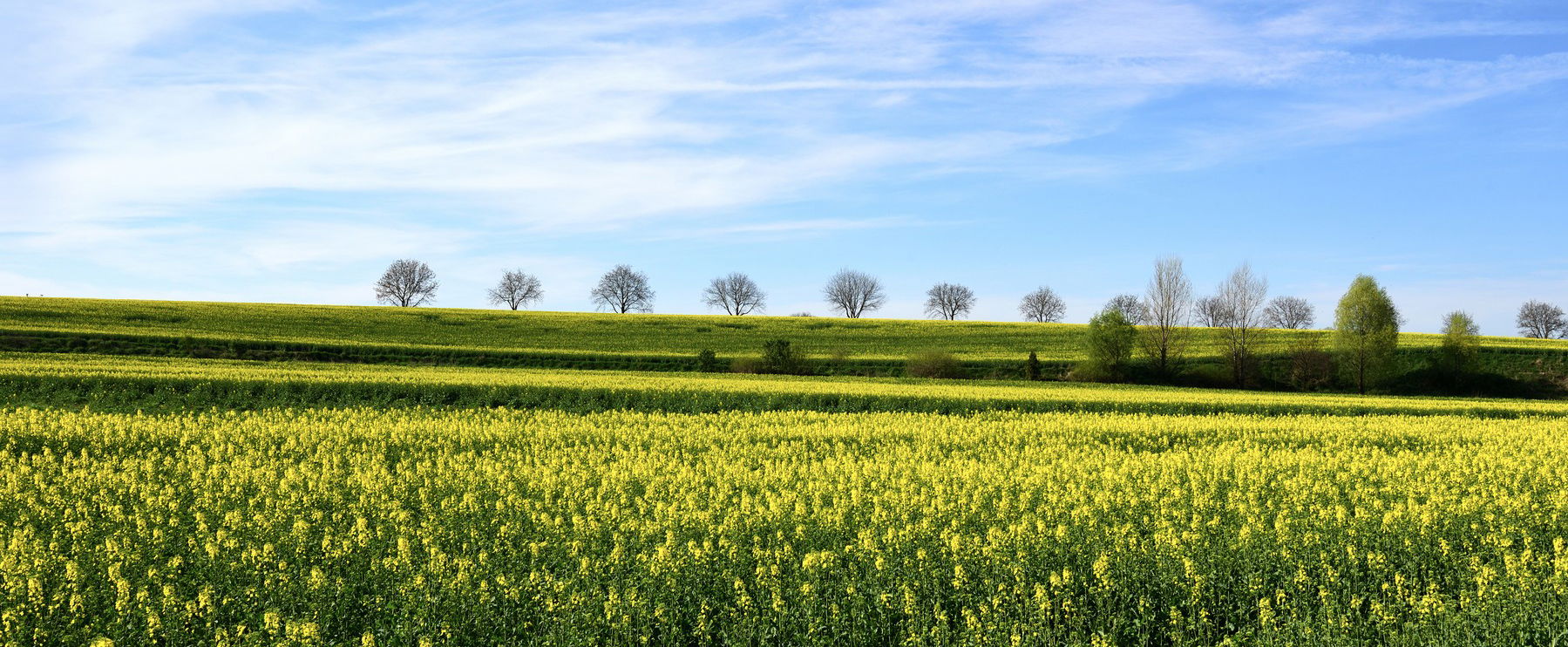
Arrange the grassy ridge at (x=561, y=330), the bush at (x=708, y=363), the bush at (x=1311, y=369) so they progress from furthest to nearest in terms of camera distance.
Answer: the bush at (x=1311, y=369)
the grassy ridge at (x=561, y=330)
the bush at (x=708, y=363)

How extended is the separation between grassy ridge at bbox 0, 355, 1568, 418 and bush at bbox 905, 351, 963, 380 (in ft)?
53.7

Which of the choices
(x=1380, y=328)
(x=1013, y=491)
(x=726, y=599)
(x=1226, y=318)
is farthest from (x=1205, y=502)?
(x=1226, y=318)

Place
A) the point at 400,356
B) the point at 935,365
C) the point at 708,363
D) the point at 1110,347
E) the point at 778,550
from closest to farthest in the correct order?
the point at 778,550 < the point at 400,356 < the point at 708,363 < the point at 935,365 < the point at 1110,347

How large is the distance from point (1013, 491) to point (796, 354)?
41663 mm

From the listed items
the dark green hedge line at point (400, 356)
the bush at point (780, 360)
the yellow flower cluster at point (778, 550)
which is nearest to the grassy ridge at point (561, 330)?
the dark green hedge line at point (400, 356)

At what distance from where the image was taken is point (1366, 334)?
5844 centimetres

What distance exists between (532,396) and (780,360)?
22308 millimetres

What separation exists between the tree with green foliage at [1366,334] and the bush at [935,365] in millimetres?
24838

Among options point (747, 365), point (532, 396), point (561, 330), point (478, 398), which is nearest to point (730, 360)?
point (747, 365)

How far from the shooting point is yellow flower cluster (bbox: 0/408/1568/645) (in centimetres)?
750

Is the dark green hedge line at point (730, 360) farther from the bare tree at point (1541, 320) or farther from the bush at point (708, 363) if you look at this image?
the bare tree at point (1541, 320)

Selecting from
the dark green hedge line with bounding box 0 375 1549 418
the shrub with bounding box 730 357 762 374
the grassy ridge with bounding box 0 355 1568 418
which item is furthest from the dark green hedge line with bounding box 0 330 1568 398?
the dark green hedge line with bounding box 0 375 1549 418

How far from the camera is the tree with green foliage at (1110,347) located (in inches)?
2285

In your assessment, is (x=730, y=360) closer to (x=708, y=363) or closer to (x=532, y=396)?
(x=708, y=363)
